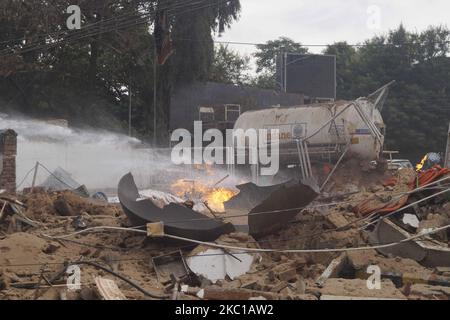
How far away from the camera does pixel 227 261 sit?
27.5 ft

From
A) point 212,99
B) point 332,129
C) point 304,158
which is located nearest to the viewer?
point 304,158

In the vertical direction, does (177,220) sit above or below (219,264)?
above

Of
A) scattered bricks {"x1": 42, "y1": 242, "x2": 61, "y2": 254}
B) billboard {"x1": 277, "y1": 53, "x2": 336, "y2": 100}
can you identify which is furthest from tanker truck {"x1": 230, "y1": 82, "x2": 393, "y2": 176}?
billboard {"x1": 277, "y1": 53, "x2": 336, "y2": 100}

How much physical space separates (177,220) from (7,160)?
7611 millimetres

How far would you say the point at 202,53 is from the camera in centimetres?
2917

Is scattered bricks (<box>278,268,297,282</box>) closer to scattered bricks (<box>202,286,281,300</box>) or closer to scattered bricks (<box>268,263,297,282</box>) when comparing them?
scattered bricks (<box>268,263,297,282</box>)

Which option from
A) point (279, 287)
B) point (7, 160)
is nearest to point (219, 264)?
point (279, 287)

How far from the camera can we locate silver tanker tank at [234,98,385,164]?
63.2ft

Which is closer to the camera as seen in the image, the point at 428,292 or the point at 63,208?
the point at 428,292

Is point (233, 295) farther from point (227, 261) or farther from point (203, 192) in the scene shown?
point (203, 192)

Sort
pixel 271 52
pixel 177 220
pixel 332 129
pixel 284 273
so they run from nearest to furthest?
1. pixel 284 273
2. pixel 177 220
3. pixel 332 129
4. pixel 271 52

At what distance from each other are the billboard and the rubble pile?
96.9ft

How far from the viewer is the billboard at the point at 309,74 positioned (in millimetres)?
39406

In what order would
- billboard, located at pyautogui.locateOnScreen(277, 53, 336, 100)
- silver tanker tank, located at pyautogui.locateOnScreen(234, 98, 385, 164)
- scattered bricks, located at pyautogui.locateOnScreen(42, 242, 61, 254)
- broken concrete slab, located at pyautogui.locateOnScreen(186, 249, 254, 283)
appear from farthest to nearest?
billboard, located at pyautogui.locateOnScreen(277, 53, 336, 100)
silver tanker tank, located at pyautogui.locateOnScreen(234, 98, 385, 164)
scattered bricks, located at pyautogui.locateOnScreen(42, 242, 61, 254)
broken concrete slab, located at pyautogui.locateOnScreen(186, 249, 254, 283)
